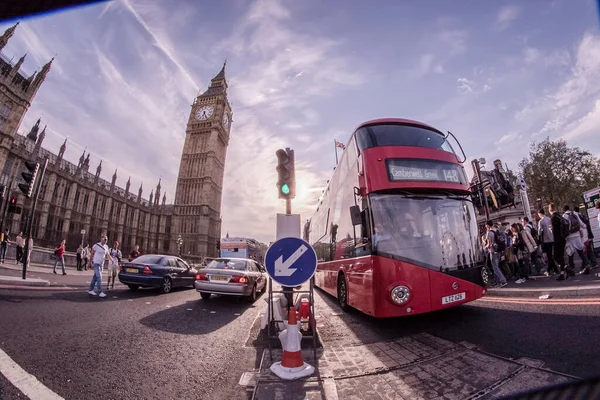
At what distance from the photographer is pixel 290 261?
388cm

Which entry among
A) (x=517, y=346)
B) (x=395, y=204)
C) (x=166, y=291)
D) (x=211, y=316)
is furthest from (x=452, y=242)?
(x=166, y=291)

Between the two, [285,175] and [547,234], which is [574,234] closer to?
[547,234]

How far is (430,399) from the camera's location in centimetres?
254

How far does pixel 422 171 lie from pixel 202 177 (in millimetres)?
73386

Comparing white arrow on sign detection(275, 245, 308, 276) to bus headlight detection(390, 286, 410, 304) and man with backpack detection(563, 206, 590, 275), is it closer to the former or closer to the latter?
bus headlight detection(390, 286, 410, 304)

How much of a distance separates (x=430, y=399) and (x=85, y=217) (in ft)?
210

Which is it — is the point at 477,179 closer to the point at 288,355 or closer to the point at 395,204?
the point at 395,204

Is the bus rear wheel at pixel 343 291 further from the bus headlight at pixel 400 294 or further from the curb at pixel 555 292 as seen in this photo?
the curb at pixel 555 292

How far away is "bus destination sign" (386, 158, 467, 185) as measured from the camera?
5051 mm

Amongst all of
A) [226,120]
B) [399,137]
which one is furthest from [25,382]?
[226,120]

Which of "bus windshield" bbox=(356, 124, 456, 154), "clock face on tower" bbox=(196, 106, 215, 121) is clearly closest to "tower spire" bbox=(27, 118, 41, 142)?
"clock face on tower" bbox=(196, 106, 215, 121)

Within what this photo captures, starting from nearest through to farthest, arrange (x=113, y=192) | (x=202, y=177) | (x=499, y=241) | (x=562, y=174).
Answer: (x=499, y=241), (x=562, y=174), (x=113, y=192), (x=202, y=177)

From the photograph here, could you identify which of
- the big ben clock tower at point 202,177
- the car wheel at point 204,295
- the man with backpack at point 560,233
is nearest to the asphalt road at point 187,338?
the car wheel at point 204,295

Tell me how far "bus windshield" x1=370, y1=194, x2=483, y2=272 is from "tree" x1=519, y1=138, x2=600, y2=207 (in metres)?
29.8
